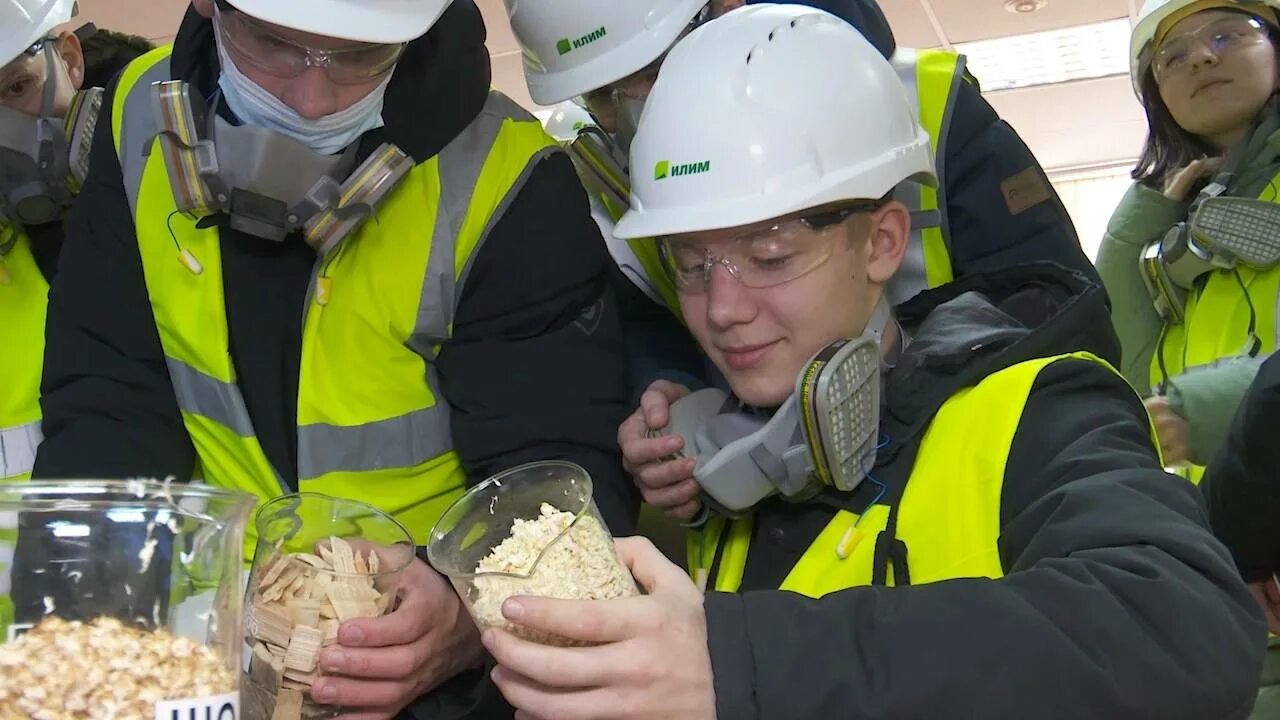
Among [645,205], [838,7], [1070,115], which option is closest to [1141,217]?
[838,7]

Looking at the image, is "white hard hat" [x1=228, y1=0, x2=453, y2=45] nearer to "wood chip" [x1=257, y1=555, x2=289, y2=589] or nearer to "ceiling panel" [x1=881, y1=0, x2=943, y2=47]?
"wood chip" [x1=257, y1=555, x2=289, y2=589]

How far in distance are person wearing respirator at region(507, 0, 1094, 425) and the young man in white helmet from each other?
29cm

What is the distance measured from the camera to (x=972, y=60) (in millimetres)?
6820

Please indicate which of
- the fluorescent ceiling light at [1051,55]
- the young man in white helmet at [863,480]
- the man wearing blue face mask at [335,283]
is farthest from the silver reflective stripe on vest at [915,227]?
the fluorescent ceiling light at [1051,55]

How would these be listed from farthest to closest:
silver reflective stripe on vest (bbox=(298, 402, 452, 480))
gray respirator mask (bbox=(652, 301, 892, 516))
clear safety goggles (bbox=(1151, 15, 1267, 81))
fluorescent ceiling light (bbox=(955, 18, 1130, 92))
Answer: fluorescent ceiling light (bbox=(955, 18, 1130, 92)), clear safety goggles (bbox=(1151, 15, 1267, 81)), silver reflective stripe on vest (bbox=(298, 402, 452, 480)), gray respirator mask (bbox=(652, 301, 892, 516))

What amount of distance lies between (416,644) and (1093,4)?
5.61 m

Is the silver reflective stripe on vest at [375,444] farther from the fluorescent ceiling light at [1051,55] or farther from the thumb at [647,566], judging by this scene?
the fluorescent ceiling light at [1051,55]

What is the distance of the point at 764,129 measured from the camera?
4.97 ft

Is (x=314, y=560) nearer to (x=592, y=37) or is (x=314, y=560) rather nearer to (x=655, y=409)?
(x=655, y=409)

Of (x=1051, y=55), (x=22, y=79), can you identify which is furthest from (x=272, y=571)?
(x=1051, y=55)

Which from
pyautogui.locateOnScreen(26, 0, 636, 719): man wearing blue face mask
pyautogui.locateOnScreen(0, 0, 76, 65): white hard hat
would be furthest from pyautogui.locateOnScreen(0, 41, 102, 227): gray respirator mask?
pyautogui.locateOnScreen(26, 0, 636, 719): man wearing blue face mask

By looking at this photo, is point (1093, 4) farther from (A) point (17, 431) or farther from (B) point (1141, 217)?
(A) point (17, 431)

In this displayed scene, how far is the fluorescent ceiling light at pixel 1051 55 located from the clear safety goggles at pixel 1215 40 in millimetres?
3309

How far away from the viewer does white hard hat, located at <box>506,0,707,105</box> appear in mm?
2027
